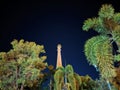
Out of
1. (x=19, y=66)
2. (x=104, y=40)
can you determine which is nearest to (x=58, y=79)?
(x=19, y=66)

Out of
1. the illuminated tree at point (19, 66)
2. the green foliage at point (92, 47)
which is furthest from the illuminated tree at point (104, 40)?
the illuminated tree at point (19, 66)

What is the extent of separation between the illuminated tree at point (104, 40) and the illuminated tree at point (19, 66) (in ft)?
33.9

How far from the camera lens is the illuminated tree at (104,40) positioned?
11.4 m

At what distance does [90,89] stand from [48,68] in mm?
4537

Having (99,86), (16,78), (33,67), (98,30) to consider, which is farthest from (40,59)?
(98,30)

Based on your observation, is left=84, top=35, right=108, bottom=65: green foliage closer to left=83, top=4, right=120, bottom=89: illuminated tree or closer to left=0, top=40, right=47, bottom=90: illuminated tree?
left=83, top=4, right=120, bottom=89: illuminated tree

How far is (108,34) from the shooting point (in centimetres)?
1256

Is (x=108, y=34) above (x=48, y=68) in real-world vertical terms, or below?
below

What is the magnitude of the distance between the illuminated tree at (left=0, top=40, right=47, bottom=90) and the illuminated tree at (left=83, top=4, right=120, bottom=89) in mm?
10333

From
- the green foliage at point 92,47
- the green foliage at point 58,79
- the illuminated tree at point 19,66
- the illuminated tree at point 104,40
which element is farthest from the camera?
the green foliage at point 58,79

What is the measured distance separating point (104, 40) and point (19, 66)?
11.9 m

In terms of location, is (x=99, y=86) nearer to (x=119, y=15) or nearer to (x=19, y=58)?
(x=19, y=58)

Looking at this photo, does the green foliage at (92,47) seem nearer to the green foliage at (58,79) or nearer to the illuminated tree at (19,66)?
the illuminated tree at (19,66)

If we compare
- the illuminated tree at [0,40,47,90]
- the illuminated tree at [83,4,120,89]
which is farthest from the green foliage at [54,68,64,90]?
the illuminated tree at [83,4,120,89]
